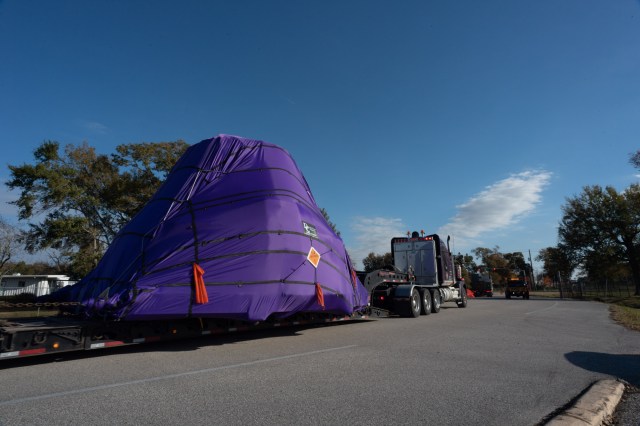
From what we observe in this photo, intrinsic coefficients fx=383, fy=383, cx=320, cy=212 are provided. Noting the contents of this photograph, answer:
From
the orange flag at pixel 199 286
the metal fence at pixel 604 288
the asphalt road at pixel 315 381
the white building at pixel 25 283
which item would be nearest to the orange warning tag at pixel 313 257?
the asphalt road at pixel 315 381

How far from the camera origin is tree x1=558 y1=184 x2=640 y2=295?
3925 cm

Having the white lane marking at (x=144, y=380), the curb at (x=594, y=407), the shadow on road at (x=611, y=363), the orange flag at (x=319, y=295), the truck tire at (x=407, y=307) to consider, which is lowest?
the shadow on road at (x=611, y=363)

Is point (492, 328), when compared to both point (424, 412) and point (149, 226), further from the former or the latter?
point (149, 226)

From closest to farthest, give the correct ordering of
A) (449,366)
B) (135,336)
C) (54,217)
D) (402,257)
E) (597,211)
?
(449,366) → (135,336) → (402,257) → (54,217) → (597,211)

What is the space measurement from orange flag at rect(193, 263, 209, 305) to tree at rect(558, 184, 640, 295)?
46.1 m

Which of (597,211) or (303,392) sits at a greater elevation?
(597,211)

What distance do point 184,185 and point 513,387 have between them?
7617 mm

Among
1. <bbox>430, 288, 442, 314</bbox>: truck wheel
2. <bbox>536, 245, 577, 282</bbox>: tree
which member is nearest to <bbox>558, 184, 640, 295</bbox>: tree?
<bbox>536, 245, 577, 282</bbox>: tree

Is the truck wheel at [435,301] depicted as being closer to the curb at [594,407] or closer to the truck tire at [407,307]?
the truck tire at [407,307]

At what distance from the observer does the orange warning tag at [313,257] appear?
9186 millimetres

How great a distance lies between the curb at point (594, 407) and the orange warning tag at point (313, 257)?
574 centimetres

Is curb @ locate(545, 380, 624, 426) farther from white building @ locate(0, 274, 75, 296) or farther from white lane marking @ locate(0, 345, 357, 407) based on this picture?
white building @ locate(0, 274, 75, 296)

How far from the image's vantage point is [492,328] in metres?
11.3

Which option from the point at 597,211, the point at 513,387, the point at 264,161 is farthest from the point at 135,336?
the point at 597,211
